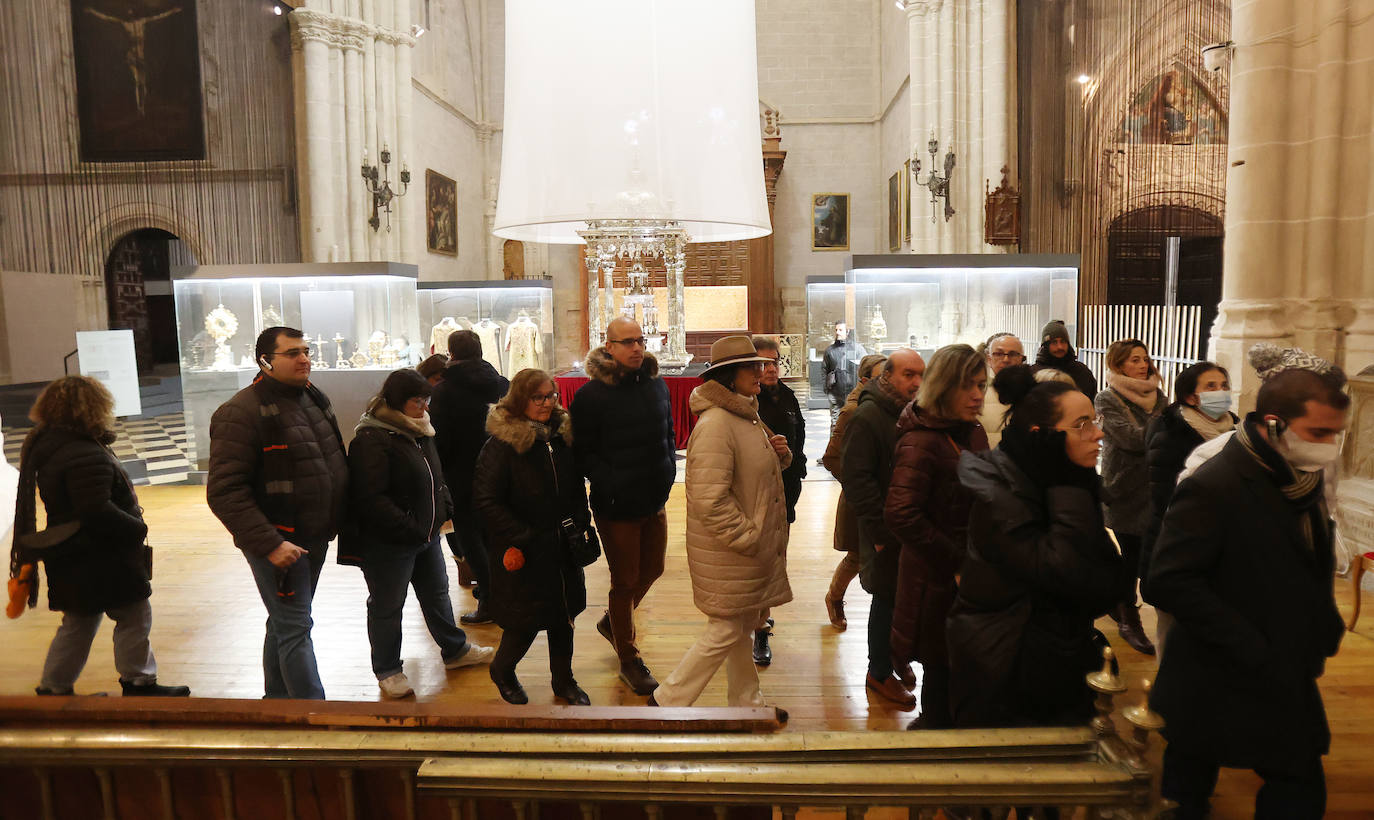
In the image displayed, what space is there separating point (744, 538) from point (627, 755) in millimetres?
1464

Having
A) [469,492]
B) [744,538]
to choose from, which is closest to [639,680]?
[744,538]

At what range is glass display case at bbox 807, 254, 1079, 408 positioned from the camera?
9.01 meters

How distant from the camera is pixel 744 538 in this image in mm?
2945

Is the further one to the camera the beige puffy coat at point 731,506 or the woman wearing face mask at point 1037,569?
the beige puffy coat at point 731,506

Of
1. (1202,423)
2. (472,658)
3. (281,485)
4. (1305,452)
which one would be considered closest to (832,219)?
(1202,423)

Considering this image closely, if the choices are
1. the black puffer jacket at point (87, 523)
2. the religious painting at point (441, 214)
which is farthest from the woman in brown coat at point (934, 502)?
the religious painting at point (441, 214)

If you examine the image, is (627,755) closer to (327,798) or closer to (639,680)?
Result: (327,798)

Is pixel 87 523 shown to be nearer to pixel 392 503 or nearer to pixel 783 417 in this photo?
pixel 392 503

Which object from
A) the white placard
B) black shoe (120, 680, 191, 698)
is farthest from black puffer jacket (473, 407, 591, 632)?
the white placard

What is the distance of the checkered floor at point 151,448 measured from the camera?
29.1 ft

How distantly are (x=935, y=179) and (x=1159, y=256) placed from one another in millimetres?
4010

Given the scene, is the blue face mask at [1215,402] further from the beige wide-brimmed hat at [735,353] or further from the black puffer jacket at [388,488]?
the black puffer jacket at [388,488]

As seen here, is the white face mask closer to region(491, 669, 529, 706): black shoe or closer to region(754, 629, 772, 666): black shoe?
region(754, 629, 772, 666): black shoe

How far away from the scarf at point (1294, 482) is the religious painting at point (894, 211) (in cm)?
1447
